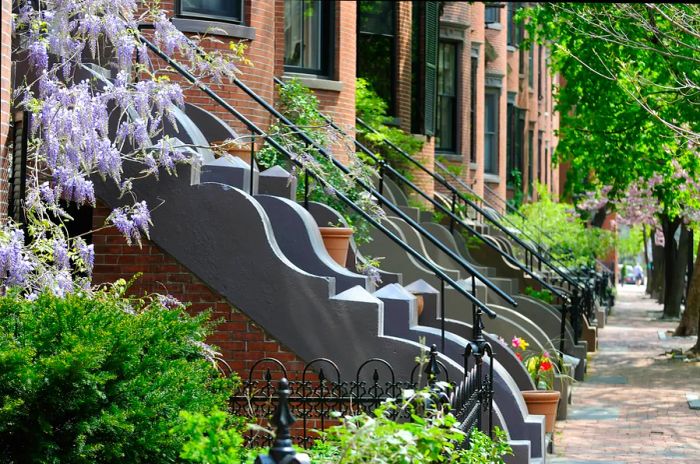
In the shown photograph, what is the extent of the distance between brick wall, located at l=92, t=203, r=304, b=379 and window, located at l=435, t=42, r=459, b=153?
61.7 feet

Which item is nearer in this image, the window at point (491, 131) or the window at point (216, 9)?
the window at point (216, 9)

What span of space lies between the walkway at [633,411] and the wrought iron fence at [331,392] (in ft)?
10.4

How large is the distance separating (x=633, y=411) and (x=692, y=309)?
39.7ft

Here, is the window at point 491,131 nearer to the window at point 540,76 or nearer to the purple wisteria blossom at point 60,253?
the window at point 540,76

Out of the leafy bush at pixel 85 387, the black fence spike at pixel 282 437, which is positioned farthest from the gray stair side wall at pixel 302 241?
Answer: the black fence spike at pixel 282 437

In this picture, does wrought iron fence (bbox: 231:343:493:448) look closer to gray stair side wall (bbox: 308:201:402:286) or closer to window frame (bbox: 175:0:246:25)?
gray stair side wall (bbox: 308:201:402:286)

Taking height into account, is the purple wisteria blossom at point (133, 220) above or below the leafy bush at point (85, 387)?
above

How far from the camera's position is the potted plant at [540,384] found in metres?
13.2

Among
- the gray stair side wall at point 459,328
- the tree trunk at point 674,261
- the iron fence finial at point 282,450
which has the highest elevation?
the iron fence finial at point 282,450

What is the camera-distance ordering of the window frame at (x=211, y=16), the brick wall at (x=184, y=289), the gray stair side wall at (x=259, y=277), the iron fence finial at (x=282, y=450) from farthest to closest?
the window frame at (x=211, y=16), the brick wall at (x=184, y=289), the gray stair side wall at (x=259, y=277), the iron fence finial at (x=282, y=450)

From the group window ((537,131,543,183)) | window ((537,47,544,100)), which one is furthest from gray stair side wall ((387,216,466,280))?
window ((537,131,543,183))

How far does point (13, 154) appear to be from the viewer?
10164mm

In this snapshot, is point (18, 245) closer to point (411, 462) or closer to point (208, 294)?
point (208, 294)

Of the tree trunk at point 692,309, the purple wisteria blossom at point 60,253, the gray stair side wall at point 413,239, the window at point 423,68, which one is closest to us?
the purple wisteria blossom at point 60,253
